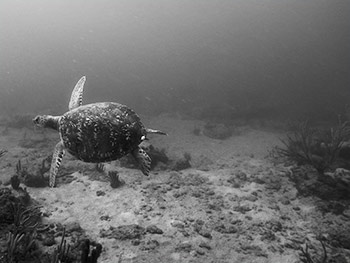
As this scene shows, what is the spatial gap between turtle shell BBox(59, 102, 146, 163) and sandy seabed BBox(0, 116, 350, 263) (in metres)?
1.81

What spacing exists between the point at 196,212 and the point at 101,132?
10.4 feet

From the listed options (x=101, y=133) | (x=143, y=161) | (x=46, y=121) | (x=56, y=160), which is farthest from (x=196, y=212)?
(x=46, y=121)

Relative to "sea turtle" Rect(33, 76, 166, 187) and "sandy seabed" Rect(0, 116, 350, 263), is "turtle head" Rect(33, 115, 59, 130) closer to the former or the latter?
"sea turtle" Rect(33, 76, 166, 187)

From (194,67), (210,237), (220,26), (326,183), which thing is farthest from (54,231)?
(220,26)

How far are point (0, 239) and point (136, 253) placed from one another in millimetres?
2112

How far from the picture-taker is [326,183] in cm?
630

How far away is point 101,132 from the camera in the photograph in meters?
3.47

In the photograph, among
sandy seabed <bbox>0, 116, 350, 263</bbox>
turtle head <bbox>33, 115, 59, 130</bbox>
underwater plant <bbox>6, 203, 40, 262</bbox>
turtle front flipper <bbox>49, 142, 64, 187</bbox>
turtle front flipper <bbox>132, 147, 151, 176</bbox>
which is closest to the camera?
underwater plant <bbox>6, 203, 40, 262</bbox>

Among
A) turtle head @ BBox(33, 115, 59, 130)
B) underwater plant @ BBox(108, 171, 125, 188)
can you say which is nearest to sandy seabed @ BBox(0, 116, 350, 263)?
underwater plant @ BBox(108, 171, 125, 188)

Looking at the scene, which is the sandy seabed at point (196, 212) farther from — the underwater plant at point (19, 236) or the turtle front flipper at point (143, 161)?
the turtle front flipper at point (143, 161)

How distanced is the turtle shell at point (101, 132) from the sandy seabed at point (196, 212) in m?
1.81

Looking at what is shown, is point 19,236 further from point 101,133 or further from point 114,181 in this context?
point 114,181

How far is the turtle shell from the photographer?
3.49 meters

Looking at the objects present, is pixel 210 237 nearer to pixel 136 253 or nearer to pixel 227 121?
pixel 136 253
